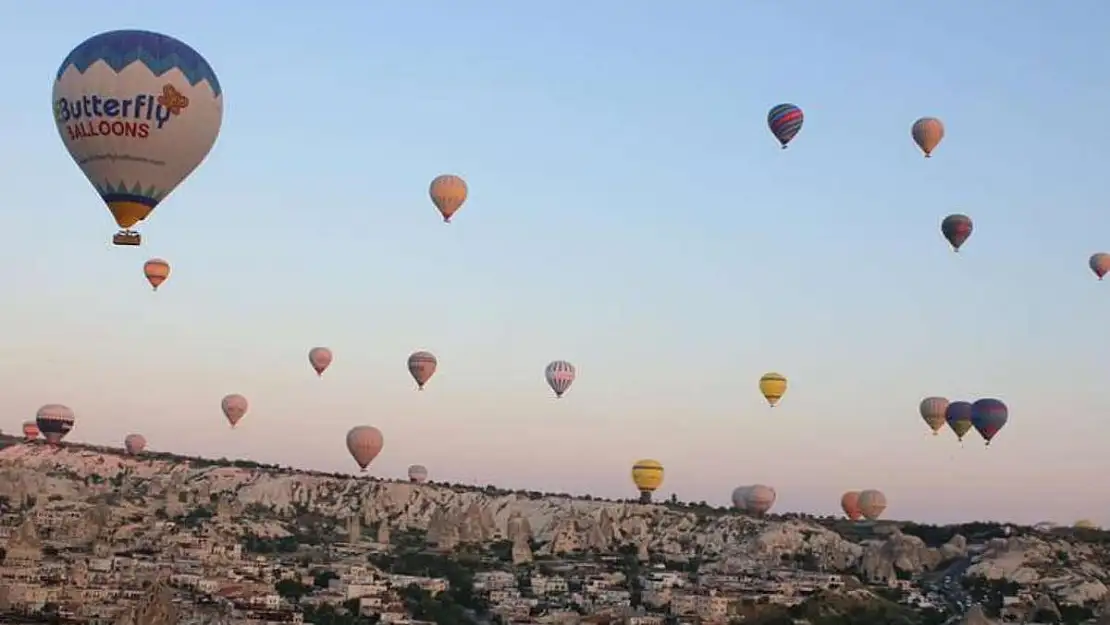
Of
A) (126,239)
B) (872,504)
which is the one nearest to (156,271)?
(126,239)

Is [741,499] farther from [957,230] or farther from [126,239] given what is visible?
[126,239]

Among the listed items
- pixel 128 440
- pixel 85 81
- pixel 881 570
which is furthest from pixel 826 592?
pixel 128 440

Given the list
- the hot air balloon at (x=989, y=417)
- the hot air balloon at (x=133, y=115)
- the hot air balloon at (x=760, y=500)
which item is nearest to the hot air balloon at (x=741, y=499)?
the hot air balloon at (x=760, y=500)

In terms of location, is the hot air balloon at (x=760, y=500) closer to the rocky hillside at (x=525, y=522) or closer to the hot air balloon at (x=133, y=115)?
the rocky hillside at (x=525, y=522)

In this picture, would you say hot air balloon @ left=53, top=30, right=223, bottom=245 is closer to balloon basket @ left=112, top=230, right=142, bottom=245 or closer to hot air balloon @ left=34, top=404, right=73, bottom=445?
balloon basket @ left=112, top=230, right=142, bottom=245

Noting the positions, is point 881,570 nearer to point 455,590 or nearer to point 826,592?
point 826,592

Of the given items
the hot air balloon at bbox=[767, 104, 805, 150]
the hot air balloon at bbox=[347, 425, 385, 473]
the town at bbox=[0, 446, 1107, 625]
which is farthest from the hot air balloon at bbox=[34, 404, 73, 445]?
the hot air balloon at bbox=[767, 104, 805, 150]
